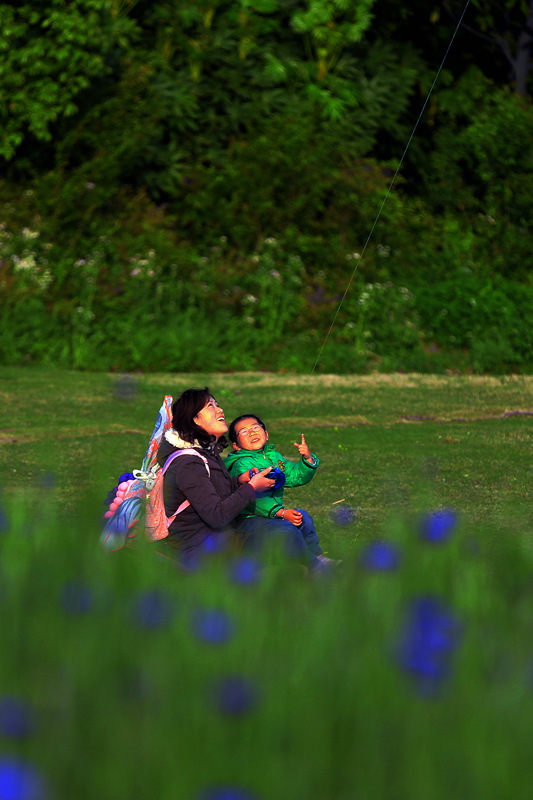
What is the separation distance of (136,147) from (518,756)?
1812cm

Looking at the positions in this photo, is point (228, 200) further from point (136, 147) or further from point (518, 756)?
point (518, 756)

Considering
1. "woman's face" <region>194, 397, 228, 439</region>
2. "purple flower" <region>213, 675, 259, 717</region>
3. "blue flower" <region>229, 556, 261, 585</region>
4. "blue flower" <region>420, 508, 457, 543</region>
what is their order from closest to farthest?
"purple flower" <region>213, 675, 259, 717</region>
"blue flower" <region>229, 556, 261, 585</region>
"blue flower" <region>420, 508, 457, 543</region>
"woman's face" <region>194, 397, 228, 439</region>

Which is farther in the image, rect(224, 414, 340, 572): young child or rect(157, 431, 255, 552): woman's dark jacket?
rect(224, 414, 340, 572): young child

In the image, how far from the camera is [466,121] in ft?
80.2

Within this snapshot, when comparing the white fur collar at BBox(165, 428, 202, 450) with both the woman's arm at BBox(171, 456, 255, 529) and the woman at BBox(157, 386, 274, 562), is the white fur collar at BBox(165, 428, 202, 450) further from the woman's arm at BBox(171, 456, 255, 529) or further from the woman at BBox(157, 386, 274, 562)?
the woman's arm at BBox(171, 456, 255, 529)

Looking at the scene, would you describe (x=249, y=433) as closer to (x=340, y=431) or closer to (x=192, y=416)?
(x=192, y=416)

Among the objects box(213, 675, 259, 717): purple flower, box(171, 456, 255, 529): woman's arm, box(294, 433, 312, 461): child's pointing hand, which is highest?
box(213, 675, 259, 717): purple flower

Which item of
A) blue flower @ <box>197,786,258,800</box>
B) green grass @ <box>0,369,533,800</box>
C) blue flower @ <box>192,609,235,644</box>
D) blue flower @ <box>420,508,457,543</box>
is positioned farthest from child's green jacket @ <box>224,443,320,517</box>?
blue flower @ <box>197,786,258,800</box>

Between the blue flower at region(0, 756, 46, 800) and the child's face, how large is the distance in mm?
3829

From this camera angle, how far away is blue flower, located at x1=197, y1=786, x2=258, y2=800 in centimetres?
166

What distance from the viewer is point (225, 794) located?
5.47 ft

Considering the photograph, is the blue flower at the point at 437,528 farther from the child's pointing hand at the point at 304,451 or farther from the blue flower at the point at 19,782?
the child's pointing hand at the point at 304,451

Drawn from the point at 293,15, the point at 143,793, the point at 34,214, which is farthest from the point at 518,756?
the point at 293,15

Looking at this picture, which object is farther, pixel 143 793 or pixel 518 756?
pixel 518 756
